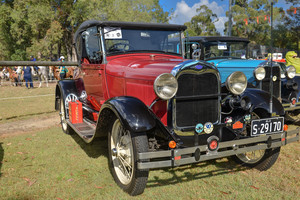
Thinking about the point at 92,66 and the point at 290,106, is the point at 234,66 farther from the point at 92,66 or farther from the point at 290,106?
the point at 92,66

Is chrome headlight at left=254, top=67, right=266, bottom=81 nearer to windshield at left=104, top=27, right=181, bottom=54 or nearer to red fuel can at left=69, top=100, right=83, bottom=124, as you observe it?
windshield at left=104, top=27, right=181, bottom=54

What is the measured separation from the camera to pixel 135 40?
4.18m

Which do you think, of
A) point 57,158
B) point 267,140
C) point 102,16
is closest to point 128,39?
point 57,158

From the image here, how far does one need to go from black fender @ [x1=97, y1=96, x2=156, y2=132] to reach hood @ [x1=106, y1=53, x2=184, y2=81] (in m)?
0.44

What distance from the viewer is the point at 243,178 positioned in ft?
11.0

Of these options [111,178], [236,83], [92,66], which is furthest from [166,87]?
[92,66]

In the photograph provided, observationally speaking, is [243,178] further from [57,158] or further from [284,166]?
[57,158]

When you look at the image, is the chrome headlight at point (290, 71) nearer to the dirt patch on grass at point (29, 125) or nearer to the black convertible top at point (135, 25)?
the black convertible top at point (135, 25)

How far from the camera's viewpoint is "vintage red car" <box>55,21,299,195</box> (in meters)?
2.71

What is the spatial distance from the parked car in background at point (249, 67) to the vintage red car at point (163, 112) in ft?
4.09

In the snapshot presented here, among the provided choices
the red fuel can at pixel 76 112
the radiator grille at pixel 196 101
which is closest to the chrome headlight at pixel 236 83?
the radiator grille at pixel 196 101

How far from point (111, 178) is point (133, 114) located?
3.91 feet

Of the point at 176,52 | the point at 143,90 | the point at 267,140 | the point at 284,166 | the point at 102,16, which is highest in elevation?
the point at 102,16

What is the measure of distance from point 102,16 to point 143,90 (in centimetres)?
2052
